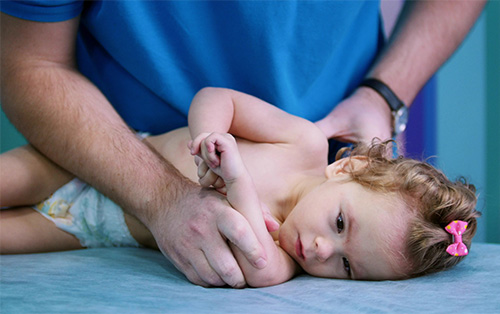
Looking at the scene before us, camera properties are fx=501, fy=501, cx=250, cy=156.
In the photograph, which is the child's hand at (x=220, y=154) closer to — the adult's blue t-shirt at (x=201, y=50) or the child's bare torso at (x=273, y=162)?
the child's bare torso at (x=273, y=162)

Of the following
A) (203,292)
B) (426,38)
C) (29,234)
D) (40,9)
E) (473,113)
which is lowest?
(29,234)

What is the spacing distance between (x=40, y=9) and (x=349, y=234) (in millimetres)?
885

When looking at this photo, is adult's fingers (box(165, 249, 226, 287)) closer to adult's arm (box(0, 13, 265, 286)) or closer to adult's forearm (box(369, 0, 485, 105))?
adult's arm (box(0, 13, 265, 286))

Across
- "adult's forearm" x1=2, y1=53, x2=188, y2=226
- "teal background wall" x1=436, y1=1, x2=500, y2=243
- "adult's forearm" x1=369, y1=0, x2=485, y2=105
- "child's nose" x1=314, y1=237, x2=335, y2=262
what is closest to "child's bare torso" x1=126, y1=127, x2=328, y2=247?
"adult's forearm" x1=2, y1=53, x2=188, y2=226

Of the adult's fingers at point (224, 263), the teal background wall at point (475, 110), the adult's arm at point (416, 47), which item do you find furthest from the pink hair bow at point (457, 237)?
the teal background wall at point (475, 110)

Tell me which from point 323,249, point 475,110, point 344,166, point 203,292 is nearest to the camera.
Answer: point 203,292

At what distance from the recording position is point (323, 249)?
3.26 feet

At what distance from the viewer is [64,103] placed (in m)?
1.26

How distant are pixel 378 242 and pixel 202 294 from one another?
14.7 inches

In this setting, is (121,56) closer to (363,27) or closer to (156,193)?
(156,193)

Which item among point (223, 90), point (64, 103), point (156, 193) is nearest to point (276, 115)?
point (223, 90)

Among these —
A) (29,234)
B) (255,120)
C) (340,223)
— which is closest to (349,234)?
(340,223)

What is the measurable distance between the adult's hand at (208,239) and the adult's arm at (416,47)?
71 cm

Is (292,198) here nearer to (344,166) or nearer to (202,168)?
(344,166)
